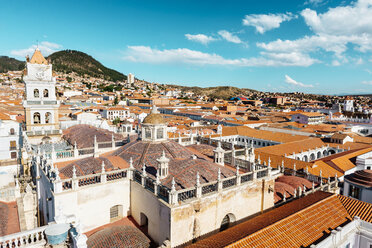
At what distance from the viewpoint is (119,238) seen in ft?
42.8

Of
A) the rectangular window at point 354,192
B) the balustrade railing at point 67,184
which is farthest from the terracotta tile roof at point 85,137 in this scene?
the rectangular window at point 354,192

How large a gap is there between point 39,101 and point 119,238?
26314 millimetres

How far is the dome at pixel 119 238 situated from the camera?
41.4 feet

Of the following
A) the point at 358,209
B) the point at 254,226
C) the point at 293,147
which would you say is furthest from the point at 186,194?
the point at 293,147

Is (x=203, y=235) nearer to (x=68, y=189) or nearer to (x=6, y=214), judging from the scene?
(x=68, y=189)

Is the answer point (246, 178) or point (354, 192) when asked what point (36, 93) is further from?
point (354, 192)

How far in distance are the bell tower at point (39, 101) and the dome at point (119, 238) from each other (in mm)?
21687

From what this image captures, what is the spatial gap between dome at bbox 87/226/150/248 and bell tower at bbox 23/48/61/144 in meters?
21.7

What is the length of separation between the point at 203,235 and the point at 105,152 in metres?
13.3

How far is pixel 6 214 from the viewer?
23.3 metres

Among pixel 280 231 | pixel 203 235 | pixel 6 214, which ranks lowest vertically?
pixel 6 214

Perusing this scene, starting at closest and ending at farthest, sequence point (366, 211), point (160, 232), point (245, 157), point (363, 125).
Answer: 1. point (160, 232)
2. point (366, 211)
3. point (245, 157)
4. point (363, 125)

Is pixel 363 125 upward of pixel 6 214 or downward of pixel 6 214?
upward

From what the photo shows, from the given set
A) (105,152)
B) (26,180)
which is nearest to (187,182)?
(105,152)
